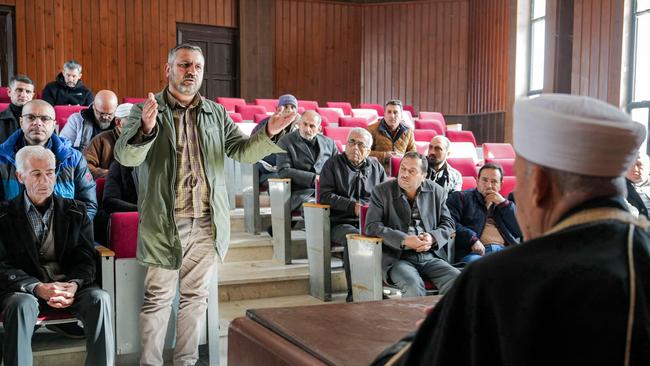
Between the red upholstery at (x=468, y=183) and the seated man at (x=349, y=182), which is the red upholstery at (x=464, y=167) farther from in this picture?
the seated man at (x=349, y=182)

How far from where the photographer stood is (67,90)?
666 centimetres

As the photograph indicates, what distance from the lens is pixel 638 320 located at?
785mm

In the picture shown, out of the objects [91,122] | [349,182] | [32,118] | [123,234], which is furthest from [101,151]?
[349,182]

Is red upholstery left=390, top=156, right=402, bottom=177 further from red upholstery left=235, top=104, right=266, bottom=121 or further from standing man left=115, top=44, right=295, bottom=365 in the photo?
red upholstery left=235, top=104, right=266, bottom=121

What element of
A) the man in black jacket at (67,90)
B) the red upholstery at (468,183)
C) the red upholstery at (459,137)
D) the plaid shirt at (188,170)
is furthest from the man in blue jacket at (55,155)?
the red upholstery at (459,137)

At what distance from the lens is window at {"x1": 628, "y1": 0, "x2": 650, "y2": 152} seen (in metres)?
7.18

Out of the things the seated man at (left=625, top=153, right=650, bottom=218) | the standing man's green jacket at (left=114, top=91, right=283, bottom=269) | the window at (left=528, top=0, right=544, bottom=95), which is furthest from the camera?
the window at (left=528, top=0, right=544, bottom=95)

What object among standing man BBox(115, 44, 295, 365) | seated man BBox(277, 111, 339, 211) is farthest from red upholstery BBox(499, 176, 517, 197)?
standing man BBox(115, 44, 295, 365)

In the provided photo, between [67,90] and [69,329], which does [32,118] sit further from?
[67,90]

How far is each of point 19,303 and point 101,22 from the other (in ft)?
24.5

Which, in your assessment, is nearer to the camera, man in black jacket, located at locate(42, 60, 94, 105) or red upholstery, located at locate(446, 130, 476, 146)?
man in black jacket, located at locate(42, 60, 94, 105)

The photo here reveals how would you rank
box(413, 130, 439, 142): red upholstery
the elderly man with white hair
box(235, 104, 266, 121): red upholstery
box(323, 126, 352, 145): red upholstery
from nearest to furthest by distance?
the elderly man with white hair < box(323, 126, 352, 145): red upholstery < box(413, 130, 439, 142): red upholstery < box(235, 104, 266, 121): red upholstery

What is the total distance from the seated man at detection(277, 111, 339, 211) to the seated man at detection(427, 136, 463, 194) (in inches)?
27.0

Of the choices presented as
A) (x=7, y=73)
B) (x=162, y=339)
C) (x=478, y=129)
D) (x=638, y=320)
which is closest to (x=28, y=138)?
(x=162, y=339)
